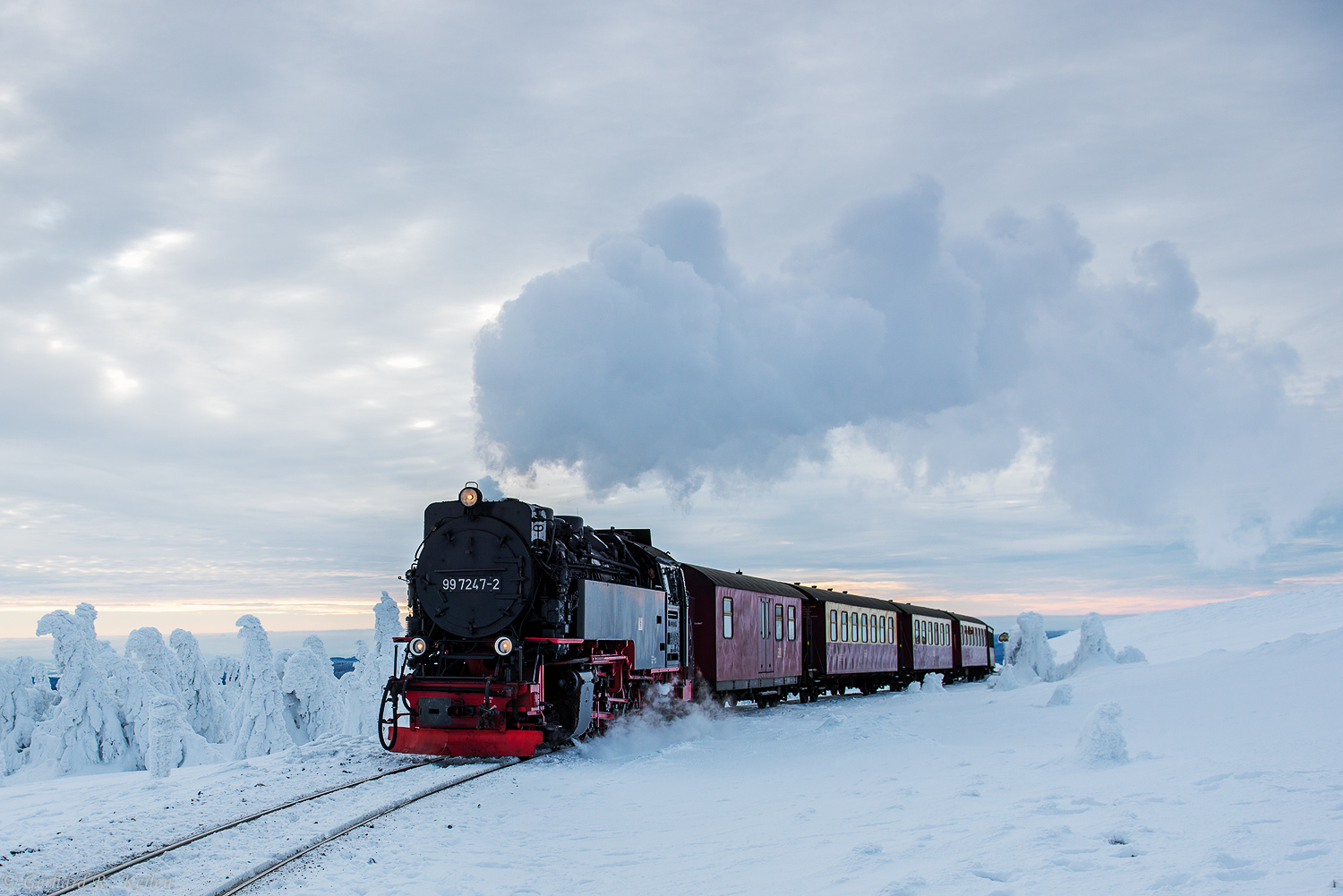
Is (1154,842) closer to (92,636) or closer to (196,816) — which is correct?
(196,816)

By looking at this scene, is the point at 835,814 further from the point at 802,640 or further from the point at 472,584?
the point at 802,640

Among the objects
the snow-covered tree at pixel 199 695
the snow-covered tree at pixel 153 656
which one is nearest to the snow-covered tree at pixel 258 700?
the snow-covered tree at pixel 153 656

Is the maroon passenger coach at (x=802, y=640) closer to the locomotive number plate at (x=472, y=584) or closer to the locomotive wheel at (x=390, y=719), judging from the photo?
the locomotive number plate at (x=472, y=584)

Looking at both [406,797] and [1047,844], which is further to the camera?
[406,797]

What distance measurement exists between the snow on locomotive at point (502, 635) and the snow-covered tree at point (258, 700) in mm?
27728

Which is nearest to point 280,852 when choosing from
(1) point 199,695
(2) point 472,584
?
(2) point 472,584

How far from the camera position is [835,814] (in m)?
9.06

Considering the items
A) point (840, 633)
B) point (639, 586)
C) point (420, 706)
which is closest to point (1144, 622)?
point (840, 633)

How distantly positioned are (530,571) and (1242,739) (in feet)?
30.5

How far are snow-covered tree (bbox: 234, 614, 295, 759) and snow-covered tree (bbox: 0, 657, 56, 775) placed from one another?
1260cm

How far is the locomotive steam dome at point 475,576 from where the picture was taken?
43.3ft

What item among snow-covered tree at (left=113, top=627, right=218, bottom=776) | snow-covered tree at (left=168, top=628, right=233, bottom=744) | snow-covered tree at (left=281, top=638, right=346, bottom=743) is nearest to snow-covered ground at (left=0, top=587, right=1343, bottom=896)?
snow-covered tree at (left=113, top=627, right=218, bottom=776)

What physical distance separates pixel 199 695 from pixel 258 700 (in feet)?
33.8

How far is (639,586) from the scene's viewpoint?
1681 centimetres
